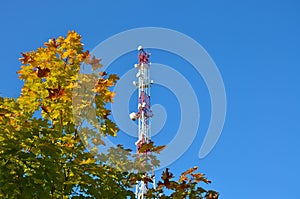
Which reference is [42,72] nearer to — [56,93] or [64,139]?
[56,93]

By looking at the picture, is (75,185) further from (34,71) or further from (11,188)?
(34,71)

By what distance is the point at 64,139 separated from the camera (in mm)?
5516

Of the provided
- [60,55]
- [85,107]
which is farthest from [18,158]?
[60,55]

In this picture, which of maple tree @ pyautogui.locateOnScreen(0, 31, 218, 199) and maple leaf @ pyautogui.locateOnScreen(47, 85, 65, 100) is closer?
maple tree @ pyautogui.locateOnScreen(0, 31, 218, 199)

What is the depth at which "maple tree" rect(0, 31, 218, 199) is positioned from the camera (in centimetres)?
456

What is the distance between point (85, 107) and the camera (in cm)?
616

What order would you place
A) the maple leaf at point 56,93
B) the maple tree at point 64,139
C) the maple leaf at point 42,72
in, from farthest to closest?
the maple leaf at point 42,72, the maple leaf at point 56,93, the maple tree at point 64,139

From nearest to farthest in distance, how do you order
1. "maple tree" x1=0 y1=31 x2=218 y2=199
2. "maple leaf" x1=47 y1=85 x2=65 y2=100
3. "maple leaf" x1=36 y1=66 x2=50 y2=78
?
"maple tree" x1=0 y1=31 x2=218 y2=199, "maple leaf" x1=47 y1=85 x2=65 y2=100, "maple leaf" x1=36 y1=66 x2=50 y2=78

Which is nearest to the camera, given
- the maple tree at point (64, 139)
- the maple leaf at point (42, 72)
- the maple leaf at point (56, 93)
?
the maple tree at point (64, 139)

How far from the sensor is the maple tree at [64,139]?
15.0 feet

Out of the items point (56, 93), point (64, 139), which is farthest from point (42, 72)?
point (64, 139)

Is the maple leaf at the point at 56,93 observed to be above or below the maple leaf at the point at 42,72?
below

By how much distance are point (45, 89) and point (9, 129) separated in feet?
4.83

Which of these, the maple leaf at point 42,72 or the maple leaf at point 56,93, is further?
the maple leaf at point 42,72
